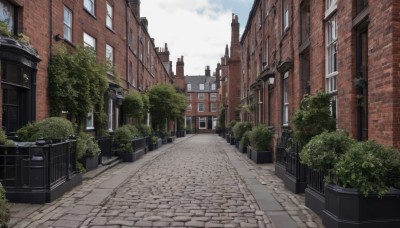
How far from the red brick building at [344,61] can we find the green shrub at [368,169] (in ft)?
Result: 2.12

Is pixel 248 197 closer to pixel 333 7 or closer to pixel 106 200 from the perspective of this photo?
pixel 106 200

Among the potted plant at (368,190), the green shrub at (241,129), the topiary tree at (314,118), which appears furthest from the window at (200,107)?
the potted plant at (368,190)

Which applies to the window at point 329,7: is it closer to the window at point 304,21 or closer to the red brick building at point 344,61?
the red brick building at point 344,61

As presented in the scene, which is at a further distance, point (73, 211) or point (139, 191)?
point (139, 191)

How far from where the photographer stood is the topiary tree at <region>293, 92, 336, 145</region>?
27.9ft

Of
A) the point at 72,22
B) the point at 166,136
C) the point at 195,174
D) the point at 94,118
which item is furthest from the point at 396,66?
the point at 166,136

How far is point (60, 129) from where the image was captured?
10078mm

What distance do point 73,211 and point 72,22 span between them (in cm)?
996

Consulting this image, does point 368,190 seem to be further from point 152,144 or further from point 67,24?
point 152,144

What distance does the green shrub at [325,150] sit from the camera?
20.4 ft

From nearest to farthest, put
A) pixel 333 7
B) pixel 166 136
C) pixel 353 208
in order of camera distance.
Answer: pixel 353 208
pixel 333 7
pixel 166 136

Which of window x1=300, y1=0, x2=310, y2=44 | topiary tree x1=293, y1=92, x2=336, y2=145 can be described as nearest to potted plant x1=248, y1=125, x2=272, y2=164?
window x1=300, y1=0, x2=310, y2=44

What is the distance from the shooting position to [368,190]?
521 cm

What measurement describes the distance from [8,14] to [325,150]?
8731 mm
